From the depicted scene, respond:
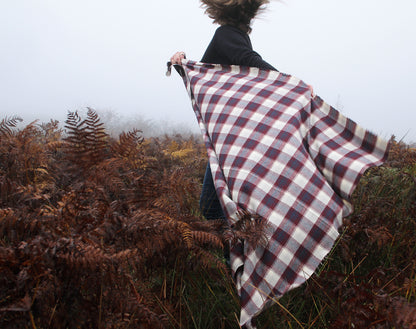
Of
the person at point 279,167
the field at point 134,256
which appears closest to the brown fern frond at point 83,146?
the field at point 134,256

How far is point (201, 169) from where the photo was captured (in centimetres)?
501

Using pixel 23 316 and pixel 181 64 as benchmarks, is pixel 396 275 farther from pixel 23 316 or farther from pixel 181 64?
Result: pixel 181 64

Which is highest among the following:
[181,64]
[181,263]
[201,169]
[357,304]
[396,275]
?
[181,64]

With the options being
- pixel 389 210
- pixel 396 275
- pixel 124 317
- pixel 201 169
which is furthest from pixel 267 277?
pixel 201 169

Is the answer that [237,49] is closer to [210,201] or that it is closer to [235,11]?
[235,11]

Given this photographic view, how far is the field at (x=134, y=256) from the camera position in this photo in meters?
1.31

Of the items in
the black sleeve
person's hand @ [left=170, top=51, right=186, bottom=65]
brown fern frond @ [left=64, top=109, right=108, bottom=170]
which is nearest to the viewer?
brown fern frond @ [left=64, top=109, right=108, bottom=170]

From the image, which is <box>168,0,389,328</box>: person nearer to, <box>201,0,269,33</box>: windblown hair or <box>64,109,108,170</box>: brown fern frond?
<box>201,0,269,33</box>: windblown hair

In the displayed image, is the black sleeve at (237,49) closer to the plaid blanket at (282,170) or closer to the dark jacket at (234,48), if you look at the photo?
the dark jacket at (234,48)

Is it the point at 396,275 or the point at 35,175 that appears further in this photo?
the point at 35,175

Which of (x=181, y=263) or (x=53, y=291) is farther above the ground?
(x=53, y=291)

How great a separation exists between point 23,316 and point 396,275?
1.98 meters

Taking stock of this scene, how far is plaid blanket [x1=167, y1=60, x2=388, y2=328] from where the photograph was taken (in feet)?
6.69

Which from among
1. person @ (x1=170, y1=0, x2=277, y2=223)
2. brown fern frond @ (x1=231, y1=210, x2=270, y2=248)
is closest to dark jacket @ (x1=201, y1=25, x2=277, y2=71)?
person @ (x1=170, y1=0, x2=277, y2=223)
